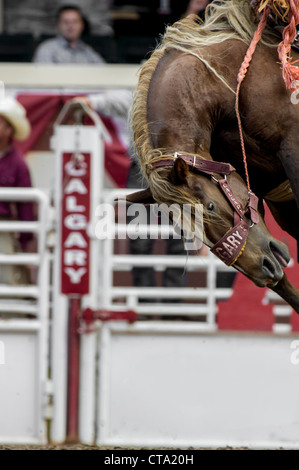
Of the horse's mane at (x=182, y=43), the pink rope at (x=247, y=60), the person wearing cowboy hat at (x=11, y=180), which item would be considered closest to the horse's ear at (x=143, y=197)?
the horse's mane at (x=182, y=43)

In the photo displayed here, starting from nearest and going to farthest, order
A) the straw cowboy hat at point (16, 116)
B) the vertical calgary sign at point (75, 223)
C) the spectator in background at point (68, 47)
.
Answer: the vertical calgary sign at point (75, 223) < the straw cowboy hat at point (16, 116) < the spectator in background at point (68, 47)

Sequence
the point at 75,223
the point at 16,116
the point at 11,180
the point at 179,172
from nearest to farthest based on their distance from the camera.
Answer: the point at 179,172, the point at 75,223, the point at 11,180, the point at 16,116

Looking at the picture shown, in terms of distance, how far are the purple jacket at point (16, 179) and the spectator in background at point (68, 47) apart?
5.61ft

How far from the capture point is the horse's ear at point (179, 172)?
2.62 m

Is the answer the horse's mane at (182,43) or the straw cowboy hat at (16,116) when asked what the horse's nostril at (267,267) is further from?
the straw cowboy hat at (16,116)

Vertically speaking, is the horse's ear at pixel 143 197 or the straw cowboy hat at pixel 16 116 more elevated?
the straw cowboy hat at pixel 16 116

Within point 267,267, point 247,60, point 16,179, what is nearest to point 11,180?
point 16,179

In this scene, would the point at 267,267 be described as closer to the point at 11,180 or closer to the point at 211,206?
the point at 211,206

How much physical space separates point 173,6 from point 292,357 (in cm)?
448

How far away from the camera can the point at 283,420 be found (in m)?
4.88

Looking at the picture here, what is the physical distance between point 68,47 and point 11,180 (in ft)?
6.45

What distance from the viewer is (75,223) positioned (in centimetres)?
486

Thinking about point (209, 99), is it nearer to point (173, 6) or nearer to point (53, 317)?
point (53, 317)

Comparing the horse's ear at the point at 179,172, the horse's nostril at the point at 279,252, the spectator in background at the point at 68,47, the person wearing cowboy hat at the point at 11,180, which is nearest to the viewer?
the horse's ear at the point at 179,172
